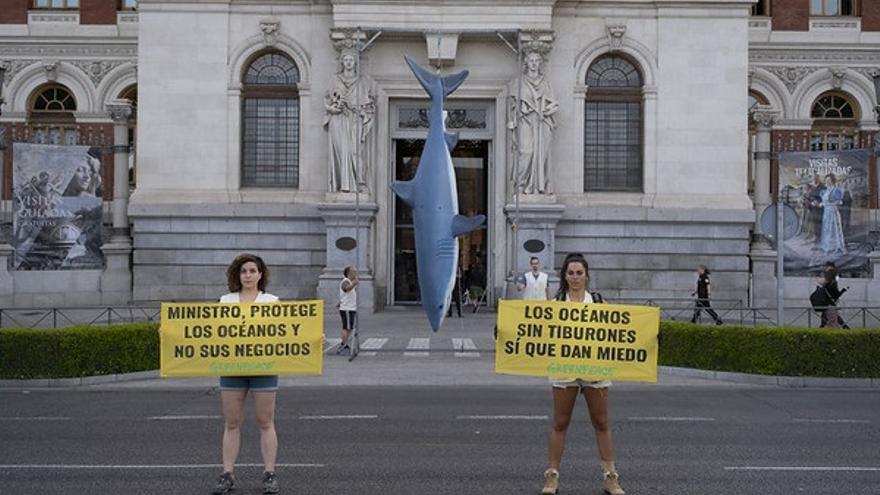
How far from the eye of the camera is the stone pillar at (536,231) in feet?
111

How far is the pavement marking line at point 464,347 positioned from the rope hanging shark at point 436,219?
3065 mm

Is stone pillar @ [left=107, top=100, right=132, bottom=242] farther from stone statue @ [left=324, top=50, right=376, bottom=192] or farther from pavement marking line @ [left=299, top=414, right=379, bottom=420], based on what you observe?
pavement marking line @ [left=299, top=414, right=379, bottom=420]

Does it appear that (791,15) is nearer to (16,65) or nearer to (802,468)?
(16,65)

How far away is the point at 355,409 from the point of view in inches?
655

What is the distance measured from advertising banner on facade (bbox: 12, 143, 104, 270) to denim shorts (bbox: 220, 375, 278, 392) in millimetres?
25750

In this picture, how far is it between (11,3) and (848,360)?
127ft

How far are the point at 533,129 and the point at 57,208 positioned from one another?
47.3ft

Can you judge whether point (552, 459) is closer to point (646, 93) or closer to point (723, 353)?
point (723, 353)

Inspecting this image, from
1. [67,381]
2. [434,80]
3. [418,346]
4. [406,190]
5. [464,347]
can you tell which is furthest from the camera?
[418,346]

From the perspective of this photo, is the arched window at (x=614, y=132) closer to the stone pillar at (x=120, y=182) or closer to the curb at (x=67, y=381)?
the stone pillar at (x=120, y=182)

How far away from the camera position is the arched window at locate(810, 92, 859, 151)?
4800 centimetres

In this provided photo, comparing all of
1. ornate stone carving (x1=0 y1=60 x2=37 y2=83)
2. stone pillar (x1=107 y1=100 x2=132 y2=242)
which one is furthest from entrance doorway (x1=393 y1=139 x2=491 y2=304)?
ornate stone carving (x1=0 y1=60 x2=37 y2=83)

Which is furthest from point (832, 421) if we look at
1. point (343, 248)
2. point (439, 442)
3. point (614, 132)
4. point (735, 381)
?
point (614, 132)

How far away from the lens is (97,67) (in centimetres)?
4803
